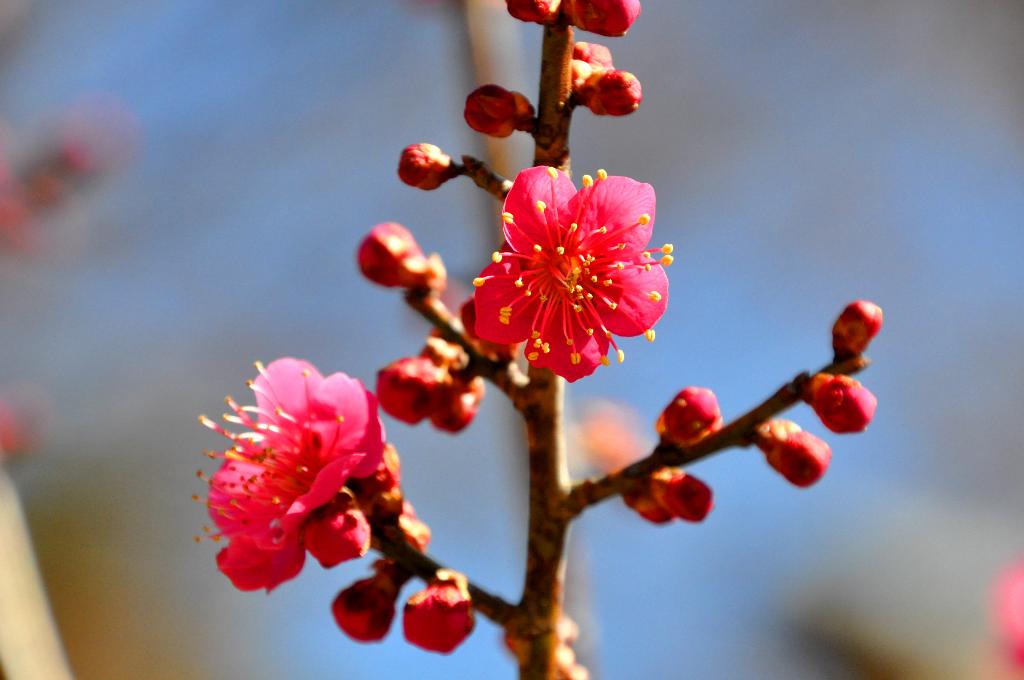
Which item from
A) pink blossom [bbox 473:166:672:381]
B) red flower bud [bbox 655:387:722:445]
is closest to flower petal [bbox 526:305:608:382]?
pink blossom [bbox 473:166:672:381]

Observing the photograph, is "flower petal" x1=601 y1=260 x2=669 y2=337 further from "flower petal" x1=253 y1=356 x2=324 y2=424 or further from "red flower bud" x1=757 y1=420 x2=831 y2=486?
"flower petal" x1=253 y1=356 x2=324 y2=424

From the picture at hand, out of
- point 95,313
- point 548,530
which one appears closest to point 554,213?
point 548,530

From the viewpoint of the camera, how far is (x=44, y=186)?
169 inches

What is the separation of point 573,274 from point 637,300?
0.10m

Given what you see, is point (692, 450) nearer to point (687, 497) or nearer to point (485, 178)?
point (687, 497)

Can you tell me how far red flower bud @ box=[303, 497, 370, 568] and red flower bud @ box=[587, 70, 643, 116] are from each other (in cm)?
57

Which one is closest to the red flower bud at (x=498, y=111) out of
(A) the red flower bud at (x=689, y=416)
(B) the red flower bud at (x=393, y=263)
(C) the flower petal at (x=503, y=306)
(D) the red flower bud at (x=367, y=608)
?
(C) the flower petal at (x=503, y=306)

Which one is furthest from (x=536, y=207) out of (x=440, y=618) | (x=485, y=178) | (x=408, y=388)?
(x=440, y=618)

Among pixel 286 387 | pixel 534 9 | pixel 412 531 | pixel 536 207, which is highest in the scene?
Result: pixel 534 9

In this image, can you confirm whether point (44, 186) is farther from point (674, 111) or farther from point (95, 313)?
point (674, 111)

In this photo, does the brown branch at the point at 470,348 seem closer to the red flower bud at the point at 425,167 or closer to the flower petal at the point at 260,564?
the red flower bud at the point at 425,167

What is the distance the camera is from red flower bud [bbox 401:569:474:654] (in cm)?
118

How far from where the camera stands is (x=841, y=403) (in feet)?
3.92

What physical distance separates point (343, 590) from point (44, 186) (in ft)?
11.9
